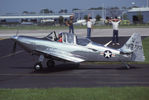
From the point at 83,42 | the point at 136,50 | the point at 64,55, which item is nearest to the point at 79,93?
the point at 64,55

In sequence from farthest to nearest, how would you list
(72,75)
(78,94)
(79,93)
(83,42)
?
(83,42) → (72,75) → (79,93) → (78,94)

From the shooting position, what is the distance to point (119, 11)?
132000 mm

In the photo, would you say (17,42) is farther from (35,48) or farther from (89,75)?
(89,75)

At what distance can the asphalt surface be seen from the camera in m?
11.2

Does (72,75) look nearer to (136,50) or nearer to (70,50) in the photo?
(70,50)

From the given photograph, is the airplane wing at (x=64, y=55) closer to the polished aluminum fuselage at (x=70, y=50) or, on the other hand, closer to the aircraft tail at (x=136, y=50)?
the polished aluminum fuselage at (x=70, y=50)

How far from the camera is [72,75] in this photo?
42.7 ft

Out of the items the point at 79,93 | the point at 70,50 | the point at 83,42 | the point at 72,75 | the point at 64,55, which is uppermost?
the point at 83,42

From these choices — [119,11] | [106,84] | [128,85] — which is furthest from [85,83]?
[119,11]

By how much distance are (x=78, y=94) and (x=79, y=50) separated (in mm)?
4727

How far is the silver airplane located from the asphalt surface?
52 cm

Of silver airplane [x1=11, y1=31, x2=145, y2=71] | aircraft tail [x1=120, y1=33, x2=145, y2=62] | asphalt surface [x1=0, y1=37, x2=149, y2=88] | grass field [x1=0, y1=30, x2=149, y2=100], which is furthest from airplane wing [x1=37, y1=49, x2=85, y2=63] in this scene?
grass field [x1=0, y1=30, x2=149, y2=100]

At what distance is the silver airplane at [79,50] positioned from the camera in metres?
13.9

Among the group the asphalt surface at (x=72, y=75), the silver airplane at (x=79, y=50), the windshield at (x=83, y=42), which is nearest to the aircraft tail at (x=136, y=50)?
the silver airplane at (x=79, y=50)
